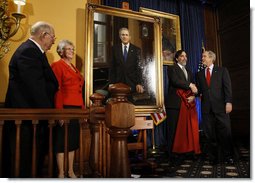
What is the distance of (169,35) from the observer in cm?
459

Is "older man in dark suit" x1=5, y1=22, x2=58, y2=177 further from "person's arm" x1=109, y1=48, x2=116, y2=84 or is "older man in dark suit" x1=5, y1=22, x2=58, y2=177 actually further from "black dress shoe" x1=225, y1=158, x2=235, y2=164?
"black dress shoe" x1=225, y1=158, x2=235, y2=164

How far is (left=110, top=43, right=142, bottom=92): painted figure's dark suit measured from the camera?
3.58m

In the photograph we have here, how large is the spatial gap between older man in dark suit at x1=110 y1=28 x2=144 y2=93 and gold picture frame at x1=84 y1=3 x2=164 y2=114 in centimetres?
8

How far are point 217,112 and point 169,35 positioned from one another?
6.81 ft

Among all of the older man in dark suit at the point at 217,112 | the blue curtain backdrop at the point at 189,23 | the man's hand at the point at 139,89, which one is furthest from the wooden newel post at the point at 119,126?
the blue curtain backdrop at the point at 189,23

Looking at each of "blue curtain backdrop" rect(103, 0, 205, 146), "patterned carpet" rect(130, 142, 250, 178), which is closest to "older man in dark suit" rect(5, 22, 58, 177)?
"patterned carpet" rect(130, 142, 250, 178)

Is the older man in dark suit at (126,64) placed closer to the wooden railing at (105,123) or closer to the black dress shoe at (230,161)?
the black dress shoe at (230,161)

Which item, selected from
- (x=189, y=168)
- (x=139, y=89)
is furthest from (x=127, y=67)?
(x=189, y=168)

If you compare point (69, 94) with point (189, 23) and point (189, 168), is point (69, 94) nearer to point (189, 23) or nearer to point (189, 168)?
point (189, 168)

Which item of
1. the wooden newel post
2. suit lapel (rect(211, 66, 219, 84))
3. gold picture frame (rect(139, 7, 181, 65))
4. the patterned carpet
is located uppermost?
gold picture frame (rect(139, 7, 181, 65))

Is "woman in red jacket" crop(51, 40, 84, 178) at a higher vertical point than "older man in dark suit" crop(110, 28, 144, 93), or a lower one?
lower

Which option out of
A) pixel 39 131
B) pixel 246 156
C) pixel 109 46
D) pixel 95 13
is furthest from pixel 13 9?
pixel 246 156

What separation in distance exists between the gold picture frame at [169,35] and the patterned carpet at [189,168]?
6.66 ft

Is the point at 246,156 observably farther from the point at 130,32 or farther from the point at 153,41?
the point at 130,32
